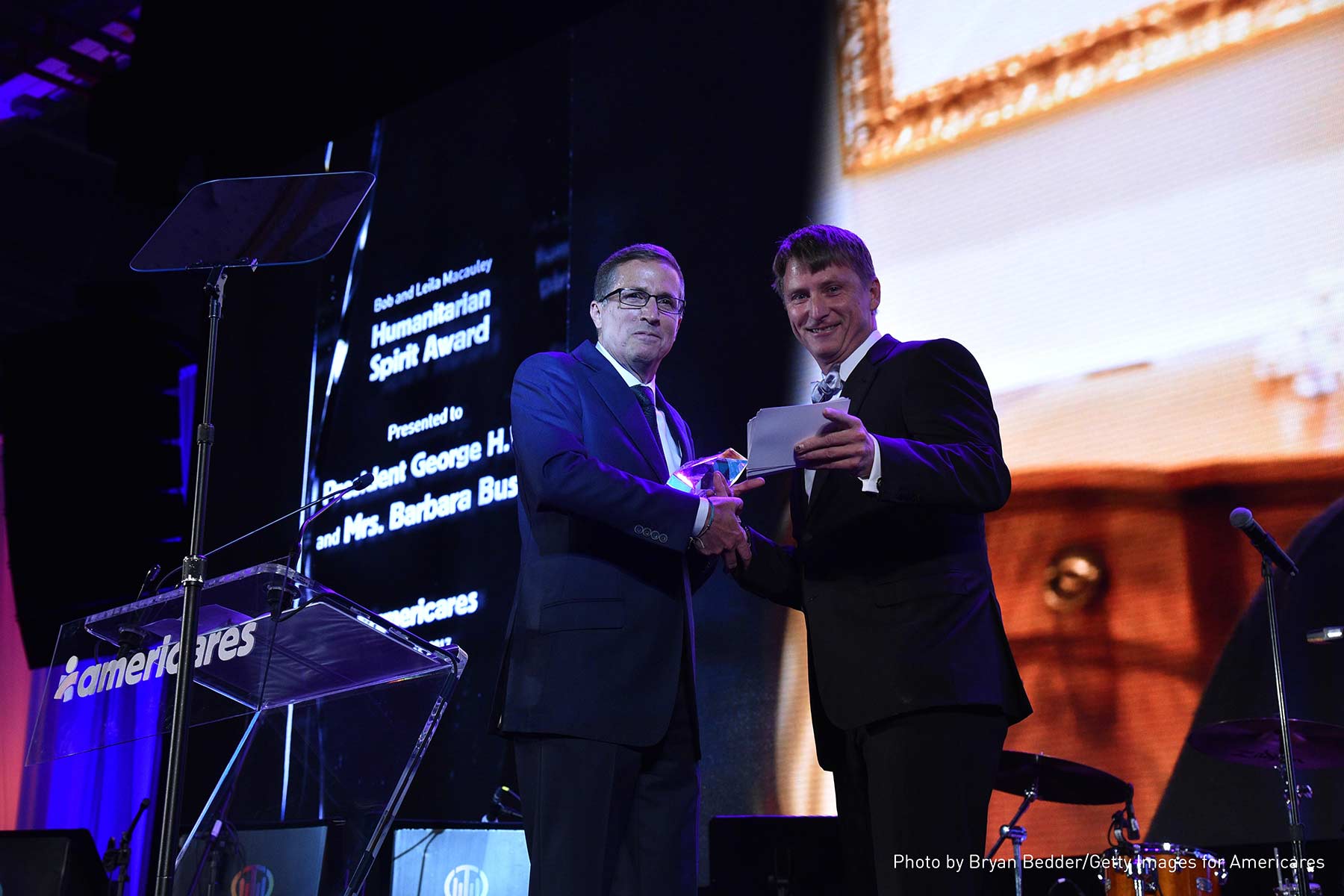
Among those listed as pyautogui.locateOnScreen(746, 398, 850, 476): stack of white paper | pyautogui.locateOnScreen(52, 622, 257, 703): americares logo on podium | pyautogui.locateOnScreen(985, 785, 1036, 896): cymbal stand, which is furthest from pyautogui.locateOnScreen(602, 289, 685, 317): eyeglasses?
pyautogui.locateOnScreen(985, 785, 1036, 896): cymbal stand

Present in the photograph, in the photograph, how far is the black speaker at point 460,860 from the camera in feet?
12.1

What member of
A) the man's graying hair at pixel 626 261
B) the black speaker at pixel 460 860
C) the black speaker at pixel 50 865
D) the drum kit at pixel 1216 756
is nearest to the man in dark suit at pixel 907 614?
the man's graying hair at pixel 626 261

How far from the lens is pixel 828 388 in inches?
92.4

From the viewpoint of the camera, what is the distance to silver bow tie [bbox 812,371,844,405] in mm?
2342

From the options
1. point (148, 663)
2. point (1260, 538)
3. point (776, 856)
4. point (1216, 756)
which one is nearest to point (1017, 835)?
point (1216, 756)

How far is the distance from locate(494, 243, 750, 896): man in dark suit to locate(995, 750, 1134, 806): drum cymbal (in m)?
1.17

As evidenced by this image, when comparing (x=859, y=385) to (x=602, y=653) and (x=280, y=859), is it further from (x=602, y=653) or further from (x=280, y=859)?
(x=280, y=859)

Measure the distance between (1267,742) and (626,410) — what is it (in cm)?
189

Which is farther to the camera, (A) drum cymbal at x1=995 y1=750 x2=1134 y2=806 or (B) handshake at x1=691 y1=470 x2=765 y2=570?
(A) drum cymbal at x1=995 y1=750 x2=1134 y2=806

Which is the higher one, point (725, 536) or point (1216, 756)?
point (725, 536)

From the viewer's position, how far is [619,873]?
2.25m

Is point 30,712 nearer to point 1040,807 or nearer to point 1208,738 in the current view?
point 1040,807

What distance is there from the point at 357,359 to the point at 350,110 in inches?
51.6

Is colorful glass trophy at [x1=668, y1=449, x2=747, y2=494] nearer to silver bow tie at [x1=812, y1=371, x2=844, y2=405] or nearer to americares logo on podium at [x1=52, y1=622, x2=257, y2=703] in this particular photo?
silver bow tie at [x1=812, y1=371, x2=844, y2=405]
